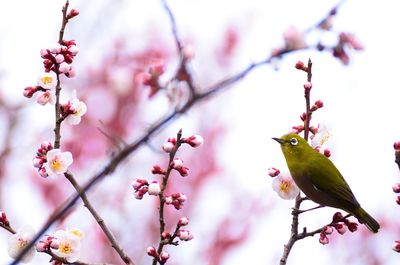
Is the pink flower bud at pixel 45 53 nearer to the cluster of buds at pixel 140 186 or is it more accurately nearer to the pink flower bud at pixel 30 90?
the pink flower bud at pixel 30 90

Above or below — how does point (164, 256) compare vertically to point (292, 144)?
below

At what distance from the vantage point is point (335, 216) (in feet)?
8.94

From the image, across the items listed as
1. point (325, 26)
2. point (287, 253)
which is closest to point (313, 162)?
point (287, 253)

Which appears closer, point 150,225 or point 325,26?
point 325,26

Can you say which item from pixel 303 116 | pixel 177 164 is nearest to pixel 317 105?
pixel 303 116

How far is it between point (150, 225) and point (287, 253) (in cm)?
371

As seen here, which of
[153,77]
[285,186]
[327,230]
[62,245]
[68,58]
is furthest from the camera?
[285,186]

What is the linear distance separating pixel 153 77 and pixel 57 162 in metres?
0.89

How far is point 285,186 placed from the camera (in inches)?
119

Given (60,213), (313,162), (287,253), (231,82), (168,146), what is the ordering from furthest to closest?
(313,162)
(287,253)
(168,146)
(231,82)
(60,213)

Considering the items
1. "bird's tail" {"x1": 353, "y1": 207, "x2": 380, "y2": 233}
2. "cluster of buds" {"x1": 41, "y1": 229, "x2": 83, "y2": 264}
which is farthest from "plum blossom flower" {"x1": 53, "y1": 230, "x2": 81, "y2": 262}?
"bird's tail" {"x1": 353, "y1": 207, "x2": 380, "y2": 233}

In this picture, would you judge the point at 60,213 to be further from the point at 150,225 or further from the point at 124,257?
the point at 150,225

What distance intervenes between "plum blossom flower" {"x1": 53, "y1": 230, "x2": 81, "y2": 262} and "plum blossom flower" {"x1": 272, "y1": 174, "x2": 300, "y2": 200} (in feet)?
3.35

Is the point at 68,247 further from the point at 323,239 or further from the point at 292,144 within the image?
the point at 292,144
